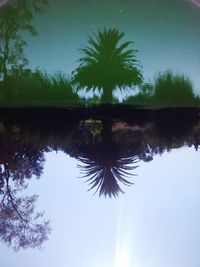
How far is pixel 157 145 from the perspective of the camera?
127 cm

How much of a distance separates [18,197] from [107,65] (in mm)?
745

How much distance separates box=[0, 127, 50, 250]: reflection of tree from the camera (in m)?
0.84

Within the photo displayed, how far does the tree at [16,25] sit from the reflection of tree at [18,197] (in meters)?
0.37

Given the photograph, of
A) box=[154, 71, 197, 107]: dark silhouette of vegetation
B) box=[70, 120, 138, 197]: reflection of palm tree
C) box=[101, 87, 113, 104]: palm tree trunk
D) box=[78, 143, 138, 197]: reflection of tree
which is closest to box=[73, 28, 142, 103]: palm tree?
box=[101, 87, 113, 104]: palm tree trunk

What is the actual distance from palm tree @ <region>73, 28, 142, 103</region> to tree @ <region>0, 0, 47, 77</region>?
0.85ft

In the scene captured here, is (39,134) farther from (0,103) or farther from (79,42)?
(79,42)

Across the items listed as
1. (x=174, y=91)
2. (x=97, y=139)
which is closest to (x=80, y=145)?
(x=97, y=139)

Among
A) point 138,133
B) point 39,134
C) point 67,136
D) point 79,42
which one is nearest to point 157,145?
point 138,133

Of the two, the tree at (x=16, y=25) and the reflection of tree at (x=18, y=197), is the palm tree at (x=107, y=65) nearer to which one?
the tree at (x=16, y=25)

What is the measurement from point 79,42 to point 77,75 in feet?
0.48

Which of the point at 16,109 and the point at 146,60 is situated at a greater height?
the point at 146,60

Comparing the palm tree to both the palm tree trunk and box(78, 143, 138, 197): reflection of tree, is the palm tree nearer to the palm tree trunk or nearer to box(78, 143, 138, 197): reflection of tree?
the palm tree trunk

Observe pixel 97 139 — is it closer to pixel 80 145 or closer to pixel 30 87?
pixel 80 145

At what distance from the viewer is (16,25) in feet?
4.67
